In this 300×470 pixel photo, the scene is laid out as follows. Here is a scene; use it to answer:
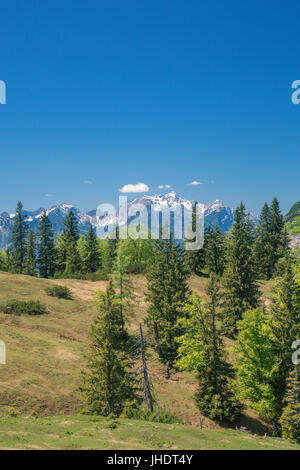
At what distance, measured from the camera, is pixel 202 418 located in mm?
30641

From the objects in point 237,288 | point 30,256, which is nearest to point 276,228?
point 237,288

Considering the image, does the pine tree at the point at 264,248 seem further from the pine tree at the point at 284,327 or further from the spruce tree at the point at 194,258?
the pine tree at the point at 284,327

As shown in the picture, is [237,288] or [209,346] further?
[237,288]

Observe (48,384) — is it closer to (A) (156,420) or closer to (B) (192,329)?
(A) (156,420)

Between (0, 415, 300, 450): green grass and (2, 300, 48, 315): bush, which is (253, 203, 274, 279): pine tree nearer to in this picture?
(2, 300, 48, 315): bush

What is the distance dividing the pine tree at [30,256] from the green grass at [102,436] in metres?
57.2

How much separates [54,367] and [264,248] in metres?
61.5

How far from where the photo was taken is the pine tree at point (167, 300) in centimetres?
3978

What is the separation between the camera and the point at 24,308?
44.2 m

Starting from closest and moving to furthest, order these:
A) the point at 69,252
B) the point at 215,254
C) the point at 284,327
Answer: the point at 284,327 → the point at 215,254 → the point at 69,252

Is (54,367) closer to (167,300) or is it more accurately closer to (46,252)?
(167,300)
